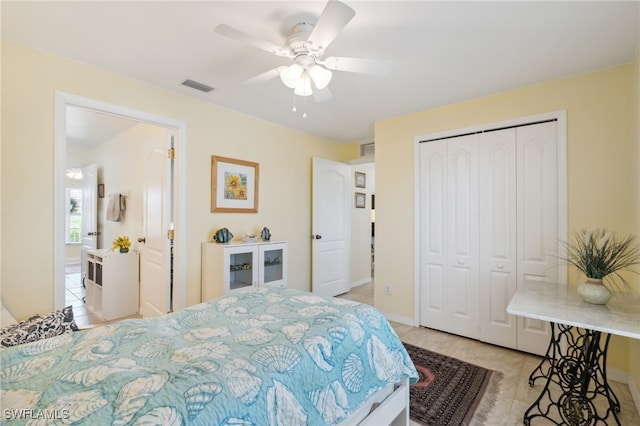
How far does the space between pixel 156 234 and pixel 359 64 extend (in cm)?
277

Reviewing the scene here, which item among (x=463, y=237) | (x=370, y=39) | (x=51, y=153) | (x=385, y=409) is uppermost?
(x=370, y=39)

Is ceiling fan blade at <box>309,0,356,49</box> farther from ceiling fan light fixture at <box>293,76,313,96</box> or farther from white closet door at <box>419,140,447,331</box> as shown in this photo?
white closet door at <box>419,140,447,331</box>

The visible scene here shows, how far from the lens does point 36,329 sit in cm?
151

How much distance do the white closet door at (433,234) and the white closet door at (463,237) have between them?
6 cm

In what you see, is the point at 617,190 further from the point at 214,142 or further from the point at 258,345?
the point at 214,142

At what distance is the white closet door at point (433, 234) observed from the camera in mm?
3213

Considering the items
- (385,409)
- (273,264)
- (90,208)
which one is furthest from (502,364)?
(90,208)

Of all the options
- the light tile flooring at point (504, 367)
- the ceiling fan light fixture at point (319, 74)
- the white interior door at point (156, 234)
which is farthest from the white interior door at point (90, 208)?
the light tile flooring at point (504, 367)

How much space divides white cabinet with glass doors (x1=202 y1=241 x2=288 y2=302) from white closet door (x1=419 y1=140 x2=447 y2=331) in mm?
1691

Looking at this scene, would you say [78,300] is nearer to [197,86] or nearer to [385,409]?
[197,86]

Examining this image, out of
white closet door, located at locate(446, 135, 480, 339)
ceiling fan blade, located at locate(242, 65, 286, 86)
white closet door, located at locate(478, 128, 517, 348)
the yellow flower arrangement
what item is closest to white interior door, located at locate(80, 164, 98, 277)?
the yellow flower arrangement

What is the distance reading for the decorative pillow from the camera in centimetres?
143

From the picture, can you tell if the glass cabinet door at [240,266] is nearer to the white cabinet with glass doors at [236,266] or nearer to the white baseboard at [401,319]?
the white cabinet with glass doors at [236,266]

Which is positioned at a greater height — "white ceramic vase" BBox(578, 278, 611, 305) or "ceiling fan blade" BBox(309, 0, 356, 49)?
"ceiling fan blade" BBox(309, 0, 356, 49)
